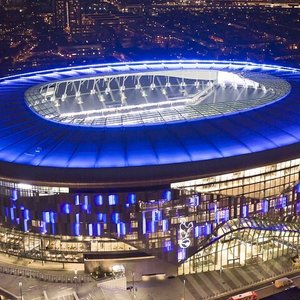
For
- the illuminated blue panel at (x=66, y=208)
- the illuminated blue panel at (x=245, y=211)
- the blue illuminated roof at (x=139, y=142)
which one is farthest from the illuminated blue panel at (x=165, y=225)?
the illuminated blue panel at (x=66, y=208)

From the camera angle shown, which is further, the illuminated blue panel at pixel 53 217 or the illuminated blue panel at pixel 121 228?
the illuminated blue panel at pixel 53 217

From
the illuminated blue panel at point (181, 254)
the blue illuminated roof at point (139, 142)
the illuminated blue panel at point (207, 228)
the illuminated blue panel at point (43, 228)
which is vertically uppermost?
the blue illuminated roof at point (139, 142)

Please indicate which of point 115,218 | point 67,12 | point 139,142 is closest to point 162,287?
point 115,218

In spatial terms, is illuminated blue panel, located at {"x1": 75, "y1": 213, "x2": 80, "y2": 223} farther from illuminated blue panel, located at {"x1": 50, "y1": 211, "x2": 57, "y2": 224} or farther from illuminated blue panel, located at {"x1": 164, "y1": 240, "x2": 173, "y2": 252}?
illuminated blue panel, located at {"x1": 164, "y1": 240, "x2": 173, "y2": 252}

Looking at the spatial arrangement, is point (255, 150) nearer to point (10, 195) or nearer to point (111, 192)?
point (111, 192)

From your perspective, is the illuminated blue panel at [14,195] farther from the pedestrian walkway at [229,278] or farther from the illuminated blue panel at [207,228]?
the illuminated blue panel at [207,228]

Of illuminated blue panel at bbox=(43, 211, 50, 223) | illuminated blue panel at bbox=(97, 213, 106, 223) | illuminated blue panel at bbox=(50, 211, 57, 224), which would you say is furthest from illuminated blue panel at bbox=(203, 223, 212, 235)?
illuminated blue panel at bbox=(43, 211, 50, 223)

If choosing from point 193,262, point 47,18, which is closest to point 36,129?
point 193,262
